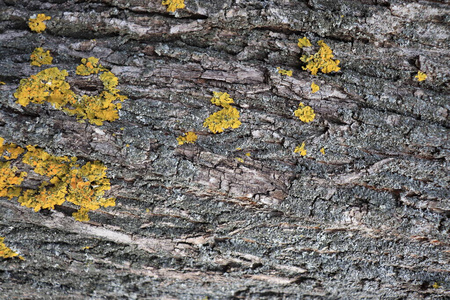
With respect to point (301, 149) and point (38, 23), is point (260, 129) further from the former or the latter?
point (38, 23)

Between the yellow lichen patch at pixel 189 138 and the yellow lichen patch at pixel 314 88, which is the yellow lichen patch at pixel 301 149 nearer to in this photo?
the yellow lichen patch at pixel 314 88

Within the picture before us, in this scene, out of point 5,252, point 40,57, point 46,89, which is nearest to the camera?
point 46,89

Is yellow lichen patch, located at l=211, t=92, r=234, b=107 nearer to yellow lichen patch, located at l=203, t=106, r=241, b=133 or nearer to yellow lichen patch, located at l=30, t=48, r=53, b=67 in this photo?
yellow lichen patch, located at l=203, t=106, r=241, b=133

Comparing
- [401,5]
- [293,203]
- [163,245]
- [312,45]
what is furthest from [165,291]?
[401,5]

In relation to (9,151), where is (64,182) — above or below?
below

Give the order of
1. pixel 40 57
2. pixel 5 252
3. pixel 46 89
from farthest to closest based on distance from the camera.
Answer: pixel 5 252 → pixel 40 57 → pixel 46 89

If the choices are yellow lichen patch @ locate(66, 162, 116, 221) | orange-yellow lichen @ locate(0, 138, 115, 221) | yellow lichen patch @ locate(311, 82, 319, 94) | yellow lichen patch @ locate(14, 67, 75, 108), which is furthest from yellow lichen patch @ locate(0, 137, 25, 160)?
yellow lichen patch @ locate(311, 82, 319, 94)

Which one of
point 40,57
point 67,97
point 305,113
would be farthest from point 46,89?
point 305,113
